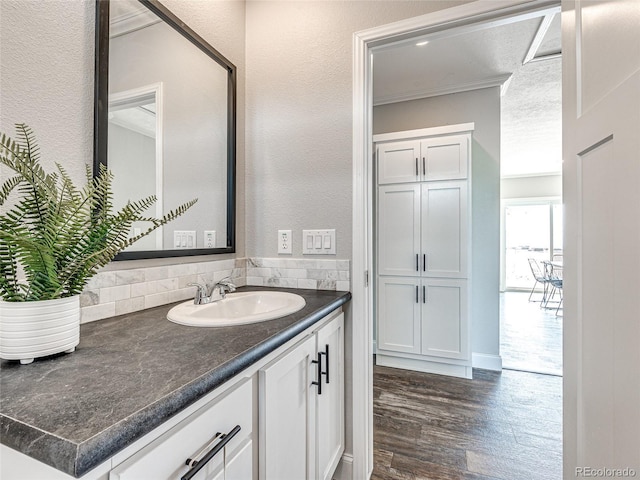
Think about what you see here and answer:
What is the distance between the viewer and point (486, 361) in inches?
113

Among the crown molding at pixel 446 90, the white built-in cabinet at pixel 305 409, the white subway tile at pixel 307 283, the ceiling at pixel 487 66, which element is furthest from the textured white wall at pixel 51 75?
the crown molding at pixel 446 90

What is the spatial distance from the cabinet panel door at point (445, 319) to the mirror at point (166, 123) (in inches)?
76.2

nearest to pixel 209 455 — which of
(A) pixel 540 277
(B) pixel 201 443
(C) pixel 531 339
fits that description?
(B) pixel 201 443

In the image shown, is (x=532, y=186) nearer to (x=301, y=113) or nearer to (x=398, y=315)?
(x=398, y=315)

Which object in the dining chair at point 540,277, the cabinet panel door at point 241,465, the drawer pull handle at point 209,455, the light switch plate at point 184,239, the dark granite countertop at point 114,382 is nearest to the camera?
the dark granite countertop at point 114,382

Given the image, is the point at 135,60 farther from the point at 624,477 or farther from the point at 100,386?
the point at 624,477

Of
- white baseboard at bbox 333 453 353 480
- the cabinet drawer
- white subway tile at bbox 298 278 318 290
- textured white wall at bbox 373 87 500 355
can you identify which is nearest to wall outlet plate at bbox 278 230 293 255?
white subway tile at bbox 298 278 318 290

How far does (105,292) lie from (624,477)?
1.39 metres

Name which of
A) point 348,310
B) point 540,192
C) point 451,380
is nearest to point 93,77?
point 348,310

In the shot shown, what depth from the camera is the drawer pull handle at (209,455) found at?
553 mm

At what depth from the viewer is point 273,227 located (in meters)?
1.70

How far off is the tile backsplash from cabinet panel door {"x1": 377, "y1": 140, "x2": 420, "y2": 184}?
165 centimetres

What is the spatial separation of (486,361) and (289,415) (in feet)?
8.51

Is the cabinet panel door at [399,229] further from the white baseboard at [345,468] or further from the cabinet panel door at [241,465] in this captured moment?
the cabinet panel door at [241,465]
